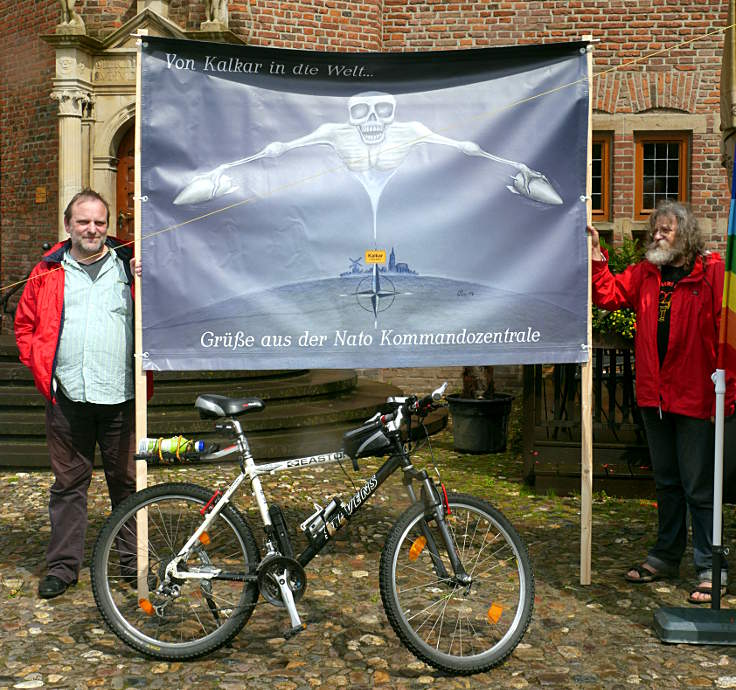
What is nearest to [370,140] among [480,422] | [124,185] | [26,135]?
[480,422]

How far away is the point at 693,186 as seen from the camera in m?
12.2

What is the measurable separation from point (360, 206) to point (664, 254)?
61.8 inches

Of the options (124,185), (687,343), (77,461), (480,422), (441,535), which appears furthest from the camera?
(124,185)

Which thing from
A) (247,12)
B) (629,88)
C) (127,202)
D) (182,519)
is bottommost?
(182,519)

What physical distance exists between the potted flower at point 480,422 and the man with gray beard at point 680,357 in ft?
11.9

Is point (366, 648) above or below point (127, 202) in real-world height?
below

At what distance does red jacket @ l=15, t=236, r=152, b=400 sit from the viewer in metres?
4.60

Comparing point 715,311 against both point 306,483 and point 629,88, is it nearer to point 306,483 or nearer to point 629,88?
point 306,483

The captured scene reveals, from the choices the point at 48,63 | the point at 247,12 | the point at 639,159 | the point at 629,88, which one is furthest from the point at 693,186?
the point at 48,63

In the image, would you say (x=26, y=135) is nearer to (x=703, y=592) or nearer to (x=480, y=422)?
(x=480, y=422)

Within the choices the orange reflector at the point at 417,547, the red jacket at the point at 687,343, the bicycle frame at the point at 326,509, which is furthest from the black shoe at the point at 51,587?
the red jacket at the point at 687,343

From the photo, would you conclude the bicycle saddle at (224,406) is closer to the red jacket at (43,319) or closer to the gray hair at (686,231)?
the red jacket at (43,319)

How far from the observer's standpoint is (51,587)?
4.68 metres

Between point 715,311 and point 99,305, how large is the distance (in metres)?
3.13
